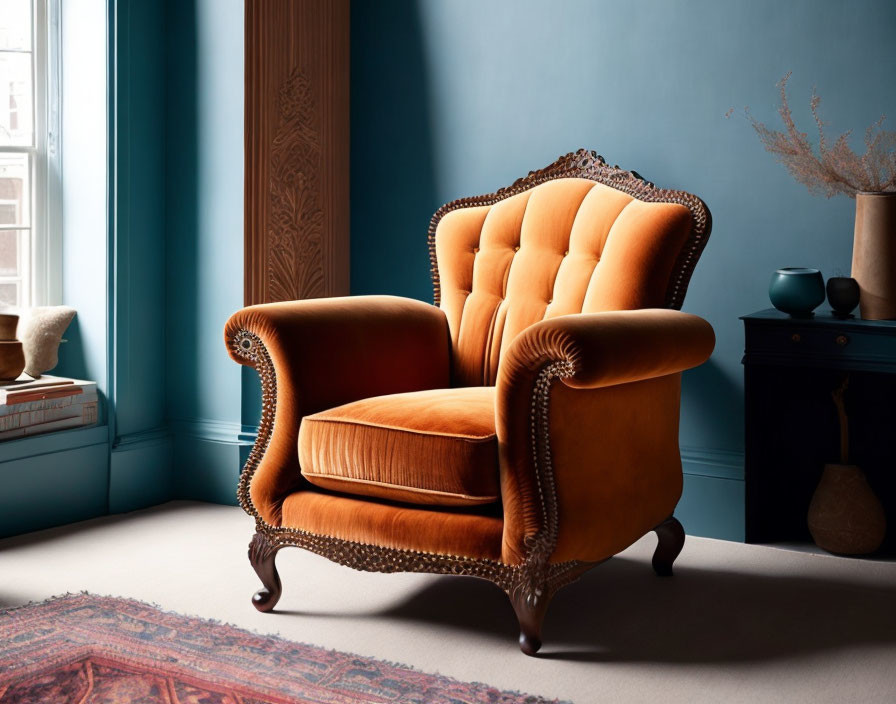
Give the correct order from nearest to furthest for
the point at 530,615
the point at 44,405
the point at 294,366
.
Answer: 1. the point at 530,615
2. the point at 294,366
3. the point at 44,405

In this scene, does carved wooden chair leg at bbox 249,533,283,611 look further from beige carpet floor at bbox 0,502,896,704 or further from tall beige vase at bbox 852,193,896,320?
tall beige vase at bbox 852,193,896,320

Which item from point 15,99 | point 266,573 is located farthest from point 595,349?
point 15,99

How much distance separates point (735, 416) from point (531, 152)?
1.09 metres

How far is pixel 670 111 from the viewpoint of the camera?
326 cm

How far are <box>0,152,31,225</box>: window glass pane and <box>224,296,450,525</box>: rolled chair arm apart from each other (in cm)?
142

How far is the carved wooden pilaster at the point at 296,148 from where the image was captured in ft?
11.5

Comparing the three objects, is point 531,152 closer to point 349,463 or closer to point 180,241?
point 180,241

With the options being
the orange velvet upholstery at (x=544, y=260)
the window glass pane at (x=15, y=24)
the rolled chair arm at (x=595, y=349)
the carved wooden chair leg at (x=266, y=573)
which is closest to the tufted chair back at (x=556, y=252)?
the orange velvet upholstery at (x=544, y=260)

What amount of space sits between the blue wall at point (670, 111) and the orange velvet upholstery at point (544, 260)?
51cm

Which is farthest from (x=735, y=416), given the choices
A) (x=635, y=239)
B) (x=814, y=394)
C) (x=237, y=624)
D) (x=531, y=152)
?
(x=237, y=624)

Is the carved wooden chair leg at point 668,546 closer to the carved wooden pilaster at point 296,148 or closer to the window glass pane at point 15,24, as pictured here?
the carved wooden pilaster at point 296,148

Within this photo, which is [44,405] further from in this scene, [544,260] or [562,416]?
[562,416]

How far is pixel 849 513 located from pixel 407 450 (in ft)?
4.73

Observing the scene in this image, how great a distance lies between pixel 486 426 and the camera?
224 cm
